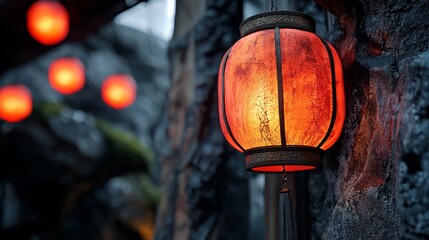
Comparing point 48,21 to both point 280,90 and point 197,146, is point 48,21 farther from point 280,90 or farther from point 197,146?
point 280,90

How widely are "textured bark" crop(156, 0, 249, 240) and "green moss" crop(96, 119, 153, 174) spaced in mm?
6613

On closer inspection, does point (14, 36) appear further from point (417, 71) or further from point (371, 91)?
point (417, 71)

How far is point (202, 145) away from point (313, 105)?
2537 mm

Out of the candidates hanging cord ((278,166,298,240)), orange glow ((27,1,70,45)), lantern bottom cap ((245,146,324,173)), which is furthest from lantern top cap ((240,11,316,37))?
orange glow ((27,1,70,45))

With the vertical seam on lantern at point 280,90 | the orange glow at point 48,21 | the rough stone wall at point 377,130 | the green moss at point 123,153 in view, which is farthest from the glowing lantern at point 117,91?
the vertical seam on lantern at point 280,90

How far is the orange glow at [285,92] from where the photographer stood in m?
2.81

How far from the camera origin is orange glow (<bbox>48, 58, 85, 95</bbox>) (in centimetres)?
1159

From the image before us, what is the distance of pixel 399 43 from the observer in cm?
269

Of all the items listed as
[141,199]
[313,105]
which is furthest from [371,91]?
[141,199]

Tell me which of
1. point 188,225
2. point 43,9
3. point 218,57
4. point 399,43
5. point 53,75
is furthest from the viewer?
point 53,75

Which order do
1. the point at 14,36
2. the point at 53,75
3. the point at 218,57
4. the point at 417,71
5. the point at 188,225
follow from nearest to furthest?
the point at 417,71
the point at 188,225
the point at 218,57
the point at 14,36
the point at 53,75

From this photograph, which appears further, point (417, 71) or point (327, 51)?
point (327, 51)

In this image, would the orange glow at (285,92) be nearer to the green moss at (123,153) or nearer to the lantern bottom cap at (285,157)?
the lantern bottom cap at (285,157)

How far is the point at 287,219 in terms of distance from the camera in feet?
9.96
